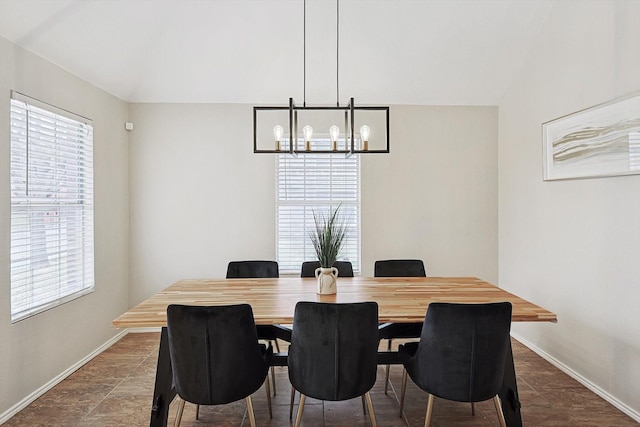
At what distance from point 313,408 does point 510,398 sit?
1.24 m

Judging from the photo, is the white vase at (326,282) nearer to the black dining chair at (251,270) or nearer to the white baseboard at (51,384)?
the black dining chair at (251,270)

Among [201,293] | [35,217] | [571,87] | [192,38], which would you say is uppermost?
[192,38]

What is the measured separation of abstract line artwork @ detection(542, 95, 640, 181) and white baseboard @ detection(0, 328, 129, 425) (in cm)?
429

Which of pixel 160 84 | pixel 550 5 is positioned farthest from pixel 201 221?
pixel 550 5

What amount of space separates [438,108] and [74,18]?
342cm

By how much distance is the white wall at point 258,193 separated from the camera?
425 cm

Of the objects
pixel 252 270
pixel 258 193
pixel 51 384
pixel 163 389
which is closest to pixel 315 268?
pixel 252 270

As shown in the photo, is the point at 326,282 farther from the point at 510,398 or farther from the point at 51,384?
the point at 51,384

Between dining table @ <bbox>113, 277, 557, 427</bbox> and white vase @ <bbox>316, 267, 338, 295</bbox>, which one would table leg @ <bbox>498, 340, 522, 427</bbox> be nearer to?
dining table @ <bbox>113, 277, 557, 427</bbox>

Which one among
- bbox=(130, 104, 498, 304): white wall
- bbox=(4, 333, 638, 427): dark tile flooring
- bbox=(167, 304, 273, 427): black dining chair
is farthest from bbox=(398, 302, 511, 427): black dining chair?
bbox=(130, 104, 498, 304): white wall

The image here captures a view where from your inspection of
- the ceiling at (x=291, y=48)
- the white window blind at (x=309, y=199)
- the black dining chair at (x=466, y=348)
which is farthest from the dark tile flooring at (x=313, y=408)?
the ceiling at (x=291, y=48)

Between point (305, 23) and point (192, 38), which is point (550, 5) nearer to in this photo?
point (305, 23)

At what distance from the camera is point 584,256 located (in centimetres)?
304

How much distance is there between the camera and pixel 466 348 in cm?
195
